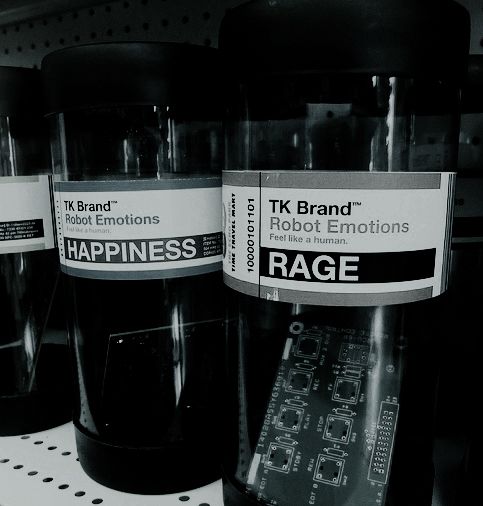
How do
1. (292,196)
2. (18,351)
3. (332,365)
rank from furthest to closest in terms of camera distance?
1. (18,351)
2. (332,365)
3. (292,196)

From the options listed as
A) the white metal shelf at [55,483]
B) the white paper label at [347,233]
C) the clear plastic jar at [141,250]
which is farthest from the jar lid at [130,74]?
Result: the white metal shelf at [55,483]

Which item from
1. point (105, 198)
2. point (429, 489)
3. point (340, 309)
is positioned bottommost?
point (429, 489)

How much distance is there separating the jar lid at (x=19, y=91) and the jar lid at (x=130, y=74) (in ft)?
0.39

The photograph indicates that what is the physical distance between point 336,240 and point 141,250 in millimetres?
166

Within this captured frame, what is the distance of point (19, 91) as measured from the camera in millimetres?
547

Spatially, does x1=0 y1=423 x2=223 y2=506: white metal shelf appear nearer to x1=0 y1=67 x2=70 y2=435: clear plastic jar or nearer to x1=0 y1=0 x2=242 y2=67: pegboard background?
x1=0 y1=67 x2=70 y2=435: clear plastic jar

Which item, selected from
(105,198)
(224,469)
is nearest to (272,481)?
(224,469)

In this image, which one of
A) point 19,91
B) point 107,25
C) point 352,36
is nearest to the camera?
point 352,36

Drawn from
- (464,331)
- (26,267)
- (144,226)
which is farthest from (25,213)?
(464,331)

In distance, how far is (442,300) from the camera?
0.45 m

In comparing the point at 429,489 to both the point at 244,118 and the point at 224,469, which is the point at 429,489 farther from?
the point at 244,118

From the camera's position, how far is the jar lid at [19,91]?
0.54 m

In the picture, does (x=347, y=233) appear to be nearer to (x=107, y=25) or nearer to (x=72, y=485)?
(x=72, y=485)

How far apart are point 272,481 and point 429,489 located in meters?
0.13
